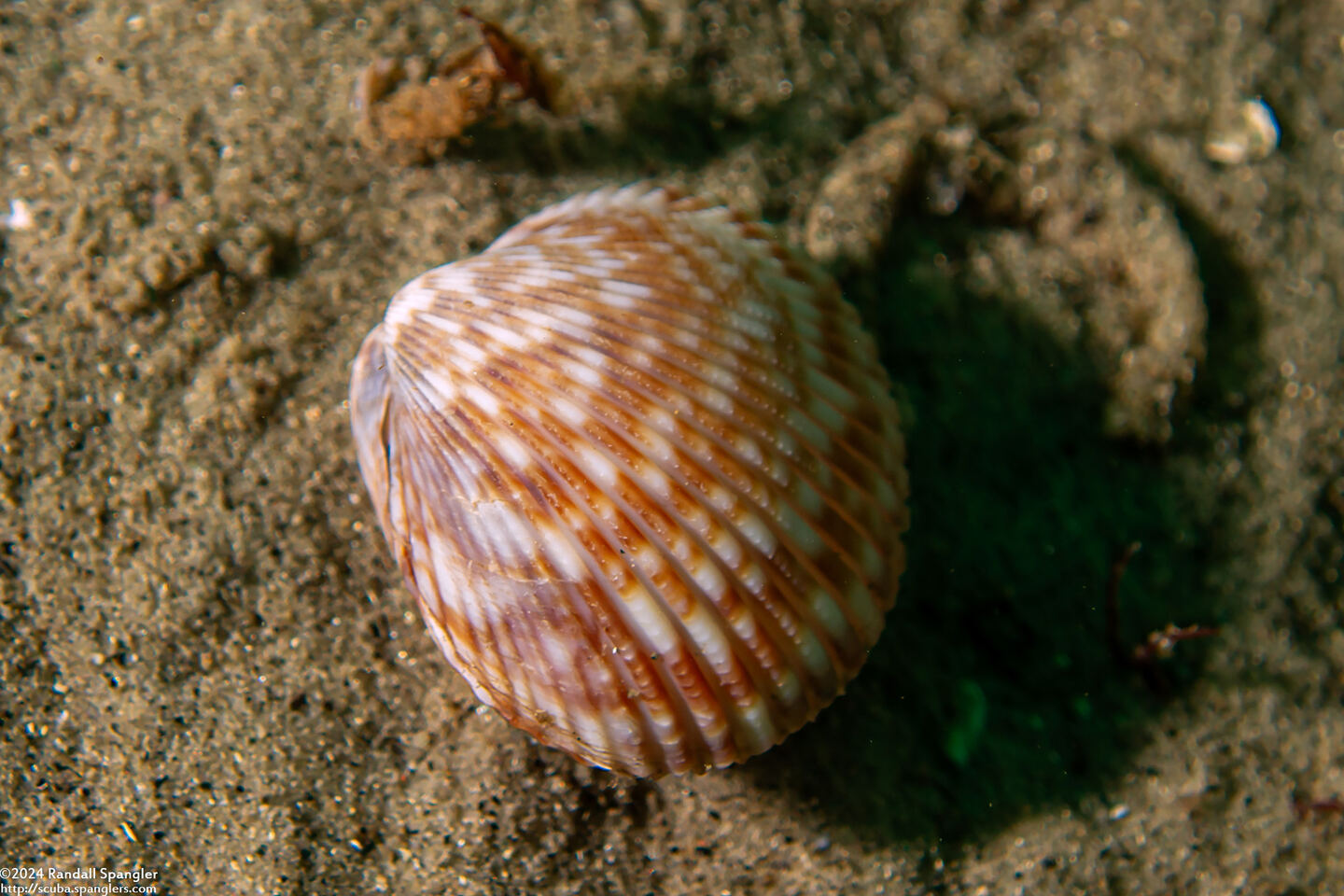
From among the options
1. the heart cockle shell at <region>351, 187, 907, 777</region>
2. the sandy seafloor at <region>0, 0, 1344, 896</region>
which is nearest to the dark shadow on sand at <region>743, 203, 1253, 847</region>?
the sandy seafloor at <region>0, 0, 1344, 896</region>

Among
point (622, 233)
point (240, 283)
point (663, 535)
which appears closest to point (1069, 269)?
point (622, 233)

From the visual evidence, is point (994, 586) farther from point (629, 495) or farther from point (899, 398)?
point (629, 495)

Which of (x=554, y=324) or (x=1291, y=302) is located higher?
(x=554, y=324)

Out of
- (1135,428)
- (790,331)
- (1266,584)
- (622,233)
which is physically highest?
(622,233)

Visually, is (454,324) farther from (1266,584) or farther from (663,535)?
(1266,584)

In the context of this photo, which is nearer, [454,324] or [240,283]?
[454,324]

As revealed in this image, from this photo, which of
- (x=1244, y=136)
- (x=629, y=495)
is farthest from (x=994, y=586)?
(x=1244, y=136)

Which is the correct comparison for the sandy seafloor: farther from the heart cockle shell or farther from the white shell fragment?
the heart cockle shell
